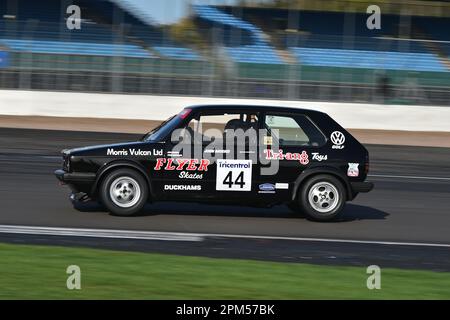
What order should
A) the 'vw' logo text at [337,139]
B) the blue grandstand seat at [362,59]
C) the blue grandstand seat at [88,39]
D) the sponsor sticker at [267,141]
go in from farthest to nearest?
the blue grandstand seat at [362,59] < the blue grandstand seat at [88,39] < the 'vw' logo text at [337,139] < the sponsor sticker at [267,141]

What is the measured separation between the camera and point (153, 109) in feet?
92.5

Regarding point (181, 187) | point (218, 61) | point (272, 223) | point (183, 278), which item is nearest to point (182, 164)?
point (181, 187)

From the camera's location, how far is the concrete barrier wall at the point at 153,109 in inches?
1106

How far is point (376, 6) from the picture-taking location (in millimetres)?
35188

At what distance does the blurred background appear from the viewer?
28.4 metres

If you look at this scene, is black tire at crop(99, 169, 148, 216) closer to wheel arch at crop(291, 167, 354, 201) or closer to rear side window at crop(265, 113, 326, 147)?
rear side window at crop(265, 113, 326, 147)

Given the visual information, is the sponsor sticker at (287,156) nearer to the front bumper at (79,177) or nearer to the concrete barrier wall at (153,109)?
the front bumper at (79,177)

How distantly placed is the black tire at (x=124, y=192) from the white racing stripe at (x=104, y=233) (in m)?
0.78

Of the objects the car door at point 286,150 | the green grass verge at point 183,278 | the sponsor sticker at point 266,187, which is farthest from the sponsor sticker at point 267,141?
the green grass verge at point 183,278

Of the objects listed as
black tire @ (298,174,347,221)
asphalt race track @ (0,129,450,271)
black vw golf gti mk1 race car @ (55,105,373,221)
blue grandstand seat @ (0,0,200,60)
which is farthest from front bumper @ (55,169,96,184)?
blue grandstand seat @ (0,0,200,60)

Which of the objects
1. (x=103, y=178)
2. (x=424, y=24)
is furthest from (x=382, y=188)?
(x=424, y=24)

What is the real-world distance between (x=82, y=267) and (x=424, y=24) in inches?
1138

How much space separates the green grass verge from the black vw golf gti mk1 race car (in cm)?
198
